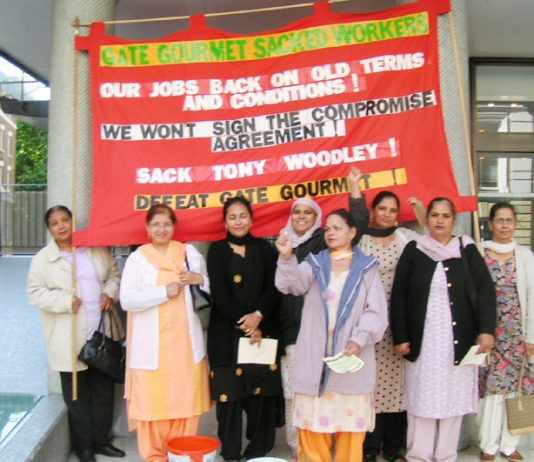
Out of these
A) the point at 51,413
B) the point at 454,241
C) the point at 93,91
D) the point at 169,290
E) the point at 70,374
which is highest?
the point at 93,91

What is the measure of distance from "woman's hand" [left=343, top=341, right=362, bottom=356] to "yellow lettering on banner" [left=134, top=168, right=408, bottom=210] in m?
1.24

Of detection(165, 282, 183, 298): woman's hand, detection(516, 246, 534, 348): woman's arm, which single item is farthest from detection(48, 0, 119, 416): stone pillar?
detection(516, 246, 534, 348): woman's arm

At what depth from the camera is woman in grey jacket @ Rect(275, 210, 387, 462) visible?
3533mm

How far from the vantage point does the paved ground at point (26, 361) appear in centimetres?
440

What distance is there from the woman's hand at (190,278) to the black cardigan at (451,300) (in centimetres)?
120

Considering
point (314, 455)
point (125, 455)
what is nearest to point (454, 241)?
point (314, 455)

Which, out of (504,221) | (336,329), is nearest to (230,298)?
(336,329)

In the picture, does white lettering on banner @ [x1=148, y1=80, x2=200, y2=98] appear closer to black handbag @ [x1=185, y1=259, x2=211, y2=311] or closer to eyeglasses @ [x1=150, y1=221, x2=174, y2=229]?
eyeglasses @ [x1=150, y1=221, x2=174, y2=229]

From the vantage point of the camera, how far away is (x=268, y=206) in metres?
4.32

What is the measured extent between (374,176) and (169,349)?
1759 mm

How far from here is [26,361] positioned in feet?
18.1

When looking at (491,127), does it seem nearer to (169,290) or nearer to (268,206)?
(268,206)

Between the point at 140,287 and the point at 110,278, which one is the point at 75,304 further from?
the point at 140,287

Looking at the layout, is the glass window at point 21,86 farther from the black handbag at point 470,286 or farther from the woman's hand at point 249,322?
the black handbag at point 470,286
